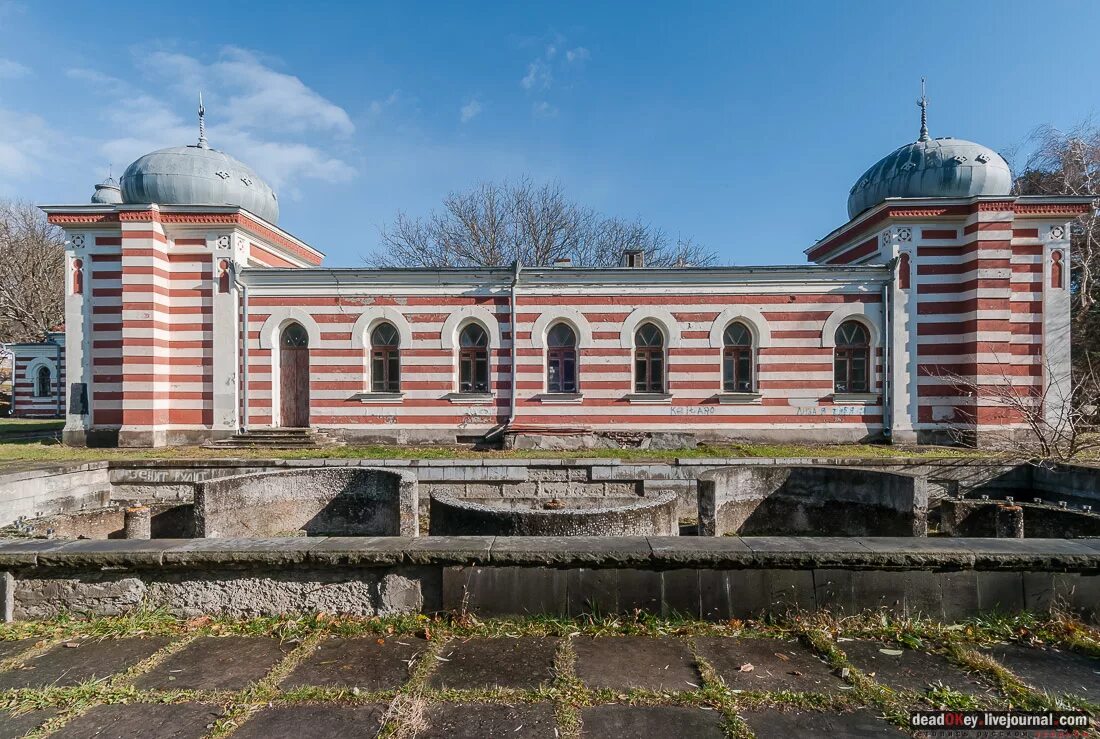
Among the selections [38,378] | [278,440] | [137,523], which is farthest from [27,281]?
[137,523]

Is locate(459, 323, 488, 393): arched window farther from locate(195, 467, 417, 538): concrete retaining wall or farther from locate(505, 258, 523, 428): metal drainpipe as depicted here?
locate(195, 467, 417, 538): concrete retaining wall

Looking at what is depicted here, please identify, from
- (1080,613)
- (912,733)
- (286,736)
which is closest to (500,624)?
(286,736)

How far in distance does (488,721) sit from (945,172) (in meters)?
19.3

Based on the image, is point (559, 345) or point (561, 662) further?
point (559, 345)

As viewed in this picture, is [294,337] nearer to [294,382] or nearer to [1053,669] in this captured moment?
[294,382]

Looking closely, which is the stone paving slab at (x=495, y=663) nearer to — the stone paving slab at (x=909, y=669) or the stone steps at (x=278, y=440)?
the stone paving slab at (x=909, y=669)

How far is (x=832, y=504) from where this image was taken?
8094 mm

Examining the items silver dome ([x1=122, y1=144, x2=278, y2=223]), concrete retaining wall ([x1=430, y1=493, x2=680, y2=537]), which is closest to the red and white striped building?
silver dome ([x1=122, y1=144, x2=278, y2=223])

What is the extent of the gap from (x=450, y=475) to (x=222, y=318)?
9.60m

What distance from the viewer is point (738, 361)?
15484 mm

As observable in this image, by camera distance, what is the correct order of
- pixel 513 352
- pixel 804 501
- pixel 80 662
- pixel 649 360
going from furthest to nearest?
pixel 649 360 → pixel 513 352 → pixel 804 501 → pixel 80 662

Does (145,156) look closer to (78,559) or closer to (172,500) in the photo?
(172,500)

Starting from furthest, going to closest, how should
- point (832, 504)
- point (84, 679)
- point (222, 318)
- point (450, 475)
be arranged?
point (222, 318)
point (450, 475)
point (832, 504)
point (84, 679)

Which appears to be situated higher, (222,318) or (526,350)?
(222,318)
